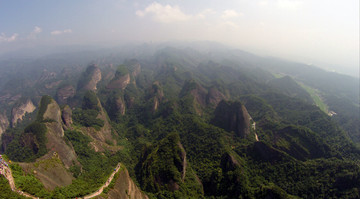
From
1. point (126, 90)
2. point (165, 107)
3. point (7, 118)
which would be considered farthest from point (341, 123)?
point (7, 118)

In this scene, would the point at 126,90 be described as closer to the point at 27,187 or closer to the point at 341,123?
the point at 27,187

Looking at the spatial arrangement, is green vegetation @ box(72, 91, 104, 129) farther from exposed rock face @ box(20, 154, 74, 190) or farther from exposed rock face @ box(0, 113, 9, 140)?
exposed rock face @ box(0, 113, 9, 140)

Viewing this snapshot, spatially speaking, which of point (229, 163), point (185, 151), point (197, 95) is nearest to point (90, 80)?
point (197, 95)

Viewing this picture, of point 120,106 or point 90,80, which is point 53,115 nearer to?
point 120,106

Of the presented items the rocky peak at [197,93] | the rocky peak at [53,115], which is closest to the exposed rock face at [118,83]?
the rocky peak at [197,93]

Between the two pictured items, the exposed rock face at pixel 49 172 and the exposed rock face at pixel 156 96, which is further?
the exposed rock face at pixel 156 96

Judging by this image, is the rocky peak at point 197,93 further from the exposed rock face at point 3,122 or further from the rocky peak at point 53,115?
the exposed rock face at point 3,122
